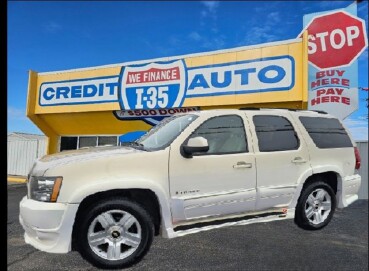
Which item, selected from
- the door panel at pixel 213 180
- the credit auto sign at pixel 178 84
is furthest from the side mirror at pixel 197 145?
the credit auto sign at pixel 178 84

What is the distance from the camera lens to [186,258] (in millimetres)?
4258

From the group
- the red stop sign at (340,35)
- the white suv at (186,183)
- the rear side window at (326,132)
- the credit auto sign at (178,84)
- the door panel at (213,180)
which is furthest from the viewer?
the credit auto sign at (178,84)

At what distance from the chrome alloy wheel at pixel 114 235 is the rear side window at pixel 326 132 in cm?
285

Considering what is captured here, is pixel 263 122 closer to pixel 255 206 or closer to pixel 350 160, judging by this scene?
pixel 255 206

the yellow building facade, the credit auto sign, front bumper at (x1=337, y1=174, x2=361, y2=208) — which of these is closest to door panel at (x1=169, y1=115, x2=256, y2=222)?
front bumper at (x1=337, y1=174, x2=361, y2=208)

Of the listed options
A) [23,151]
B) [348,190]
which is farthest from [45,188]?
[348,190]

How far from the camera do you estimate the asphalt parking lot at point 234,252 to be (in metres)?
3.83

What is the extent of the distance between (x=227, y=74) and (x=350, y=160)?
5329 mm

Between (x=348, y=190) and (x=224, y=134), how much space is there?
8.21ft

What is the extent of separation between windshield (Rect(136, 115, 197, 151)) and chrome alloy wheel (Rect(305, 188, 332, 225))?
220 centimetres

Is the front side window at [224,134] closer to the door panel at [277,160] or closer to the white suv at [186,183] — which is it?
the white suv at [186,183]

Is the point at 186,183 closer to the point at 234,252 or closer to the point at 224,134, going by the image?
the point at 224,134

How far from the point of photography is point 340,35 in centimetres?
596

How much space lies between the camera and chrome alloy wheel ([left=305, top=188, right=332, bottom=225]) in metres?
4.37
